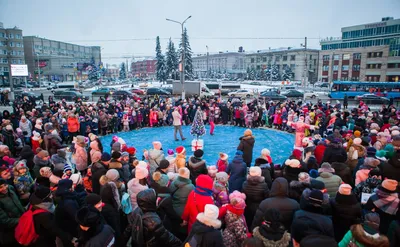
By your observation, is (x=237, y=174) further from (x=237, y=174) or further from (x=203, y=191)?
(x=203, y=191)

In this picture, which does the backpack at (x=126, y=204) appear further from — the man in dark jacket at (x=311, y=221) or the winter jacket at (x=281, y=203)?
the man in dark jacket at (x=311, y=221)

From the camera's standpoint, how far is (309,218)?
348 centimetres

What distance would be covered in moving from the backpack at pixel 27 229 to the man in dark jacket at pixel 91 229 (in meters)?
1.16

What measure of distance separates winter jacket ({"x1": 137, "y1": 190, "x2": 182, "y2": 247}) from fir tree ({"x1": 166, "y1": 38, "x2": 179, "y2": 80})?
66.0m

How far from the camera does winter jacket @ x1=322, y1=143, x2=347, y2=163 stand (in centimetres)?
679

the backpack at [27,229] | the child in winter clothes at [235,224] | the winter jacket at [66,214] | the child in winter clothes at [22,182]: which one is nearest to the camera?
the child in winter clothes at [235,224]

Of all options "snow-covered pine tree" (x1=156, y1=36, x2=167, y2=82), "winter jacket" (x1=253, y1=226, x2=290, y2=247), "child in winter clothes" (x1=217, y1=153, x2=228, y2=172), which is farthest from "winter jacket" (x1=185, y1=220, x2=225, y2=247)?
"snow-covered pine tree" (x1=156, y1=36, x2=167, y2=82)

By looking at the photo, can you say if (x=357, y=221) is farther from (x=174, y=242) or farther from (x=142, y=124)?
(x=142, y=124)

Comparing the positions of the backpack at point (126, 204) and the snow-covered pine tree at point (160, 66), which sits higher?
the snow-covered pine tree at point (160, 66)

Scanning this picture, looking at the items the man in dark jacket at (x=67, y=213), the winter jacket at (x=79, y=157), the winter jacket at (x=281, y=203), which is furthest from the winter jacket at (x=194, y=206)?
the winter jacket at (x=79, y=157)

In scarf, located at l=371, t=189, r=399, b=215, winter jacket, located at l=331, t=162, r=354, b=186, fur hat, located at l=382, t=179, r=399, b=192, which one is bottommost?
winter jacket, located at l=331, t=162, r=354, b=186

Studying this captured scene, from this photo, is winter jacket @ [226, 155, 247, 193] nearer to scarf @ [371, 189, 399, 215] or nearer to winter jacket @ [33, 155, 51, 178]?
scarf @ [371, 189, 399, 215]

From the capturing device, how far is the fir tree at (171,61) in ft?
225

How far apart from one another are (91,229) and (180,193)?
1776mm
